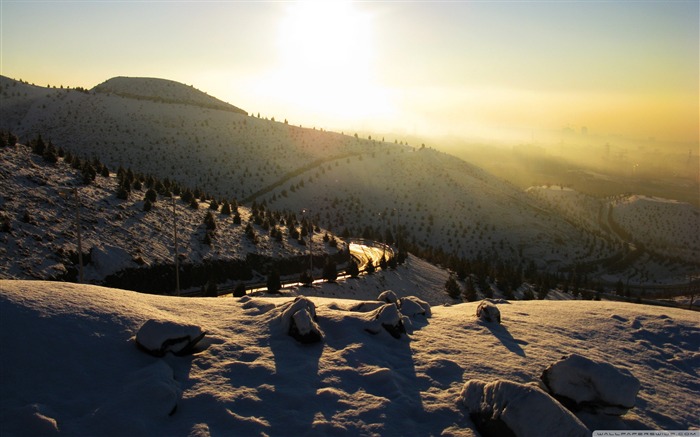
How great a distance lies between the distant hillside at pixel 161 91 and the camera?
476ft

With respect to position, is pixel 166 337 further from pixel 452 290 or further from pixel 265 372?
pixel 452 290

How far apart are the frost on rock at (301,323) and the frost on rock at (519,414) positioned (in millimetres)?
4538

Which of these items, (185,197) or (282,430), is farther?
(185,197)

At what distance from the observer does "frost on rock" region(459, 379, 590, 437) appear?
8.84 m

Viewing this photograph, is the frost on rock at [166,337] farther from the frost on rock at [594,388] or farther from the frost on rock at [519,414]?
the frost on rock at [594,388]

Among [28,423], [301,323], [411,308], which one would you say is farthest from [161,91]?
[28,423]

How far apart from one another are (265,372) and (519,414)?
222 inches

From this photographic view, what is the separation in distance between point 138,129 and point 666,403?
11748cm

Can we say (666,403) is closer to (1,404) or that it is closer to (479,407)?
(479,407)

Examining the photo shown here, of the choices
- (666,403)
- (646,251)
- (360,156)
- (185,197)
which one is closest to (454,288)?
(185,197)

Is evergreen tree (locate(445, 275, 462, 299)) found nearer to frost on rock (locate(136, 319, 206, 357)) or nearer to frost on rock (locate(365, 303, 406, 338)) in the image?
frost on rock (locate(365, 303, 406, 338))

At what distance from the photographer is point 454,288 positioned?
156 ft

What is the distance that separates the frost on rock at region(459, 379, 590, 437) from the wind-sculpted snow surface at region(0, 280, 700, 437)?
0.14 ft

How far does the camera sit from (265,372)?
10805 millimetres
